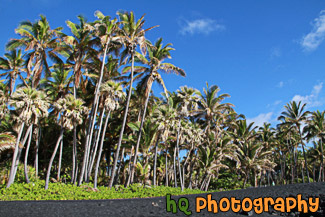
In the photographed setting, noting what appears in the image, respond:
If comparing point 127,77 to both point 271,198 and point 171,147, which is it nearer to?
point 171,147

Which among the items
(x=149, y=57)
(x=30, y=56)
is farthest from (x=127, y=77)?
(x=30, y=56)

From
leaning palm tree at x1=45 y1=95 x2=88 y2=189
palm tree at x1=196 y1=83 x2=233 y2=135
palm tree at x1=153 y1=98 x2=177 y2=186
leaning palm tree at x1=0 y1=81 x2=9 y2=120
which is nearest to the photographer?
leaning palm tree at x1=45 y1=95 x2=88 y2=189

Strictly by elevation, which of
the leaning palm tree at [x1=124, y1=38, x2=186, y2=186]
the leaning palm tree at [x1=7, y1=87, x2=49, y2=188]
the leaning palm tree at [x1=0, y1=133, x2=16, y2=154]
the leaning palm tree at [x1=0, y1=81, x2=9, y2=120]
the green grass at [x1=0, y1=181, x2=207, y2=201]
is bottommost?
the green grass at [x1=0, y1=181, x2=207, y2=201]

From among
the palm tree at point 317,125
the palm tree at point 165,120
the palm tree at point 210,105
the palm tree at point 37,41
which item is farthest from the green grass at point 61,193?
the palm tree at point 317,125

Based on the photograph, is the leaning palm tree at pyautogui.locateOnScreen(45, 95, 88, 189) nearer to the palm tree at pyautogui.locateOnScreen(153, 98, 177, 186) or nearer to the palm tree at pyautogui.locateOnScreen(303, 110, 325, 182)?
the palm tree at pyautogui.locateOnScreen(153, 98, 177, 186)

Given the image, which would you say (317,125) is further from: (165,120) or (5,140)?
(5,140)

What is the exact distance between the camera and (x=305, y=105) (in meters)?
38.8

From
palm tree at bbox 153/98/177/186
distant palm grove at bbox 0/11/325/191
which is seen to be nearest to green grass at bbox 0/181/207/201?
distant palm grove at bbox 0/11/325/191

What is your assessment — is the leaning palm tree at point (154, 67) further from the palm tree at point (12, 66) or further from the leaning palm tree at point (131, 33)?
the palm tree at point (12, 66)

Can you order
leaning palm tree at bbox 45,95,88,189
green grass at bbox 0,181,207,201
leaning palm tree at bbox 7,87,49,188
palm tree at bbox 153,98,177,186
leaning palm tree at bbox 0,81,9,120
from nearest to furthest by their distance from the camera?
green grass at bbox 0,181,207,201 → leaning palm tree at bbox 7,87,49,188 → leaning palm tree at bbox 45,95,88,189 → palm tree at bbox 153,98,177,186 → leaning palm tree at bbox 0,81,9,120

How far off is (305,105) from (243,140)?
435 inches

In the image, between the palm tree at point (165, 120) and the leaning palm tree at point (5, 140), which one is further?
the palm tree at point (165, 120)

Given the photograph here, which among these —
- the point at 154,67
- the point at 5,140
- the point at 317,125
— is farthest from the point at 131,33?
the point at 317,125

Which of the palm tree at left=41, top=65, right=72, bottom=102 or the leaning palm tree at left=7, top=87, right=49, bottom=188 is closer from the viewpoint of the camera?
the leaning palm tree at left=7, top=87, right=49, bottom=188
